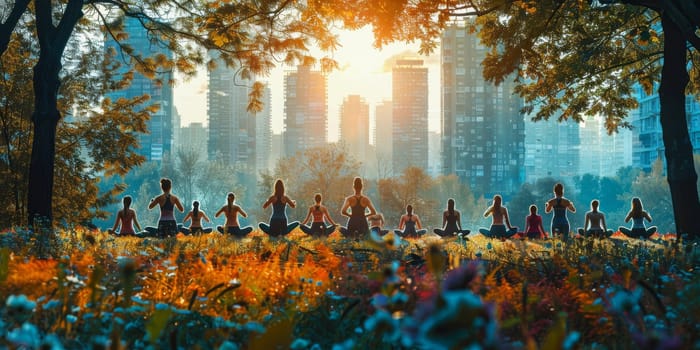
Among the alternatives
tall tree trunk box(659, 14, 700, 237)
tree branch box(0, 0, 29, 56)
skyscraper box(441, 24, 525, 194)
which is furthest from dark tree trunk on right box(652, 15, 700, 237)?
skyscraper box(441, 24, 525, 194)

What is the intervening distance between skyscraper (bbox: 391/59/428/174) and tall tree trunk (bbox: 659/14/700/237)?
16022 cm

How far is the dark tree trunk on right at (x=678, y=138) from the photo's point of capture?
14.6 meters

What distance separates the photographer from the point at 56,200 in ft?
82.2

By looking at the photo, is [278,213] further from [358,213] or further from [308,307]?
[308,307]

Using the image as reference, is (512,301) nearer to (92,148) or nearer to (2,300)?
(2,300)

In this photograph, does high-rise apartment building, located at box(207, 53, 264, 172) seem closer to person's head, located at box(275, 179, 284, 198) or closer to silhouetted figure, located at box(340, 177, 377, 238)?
person's head, located at box(275, 179, 284, 198)

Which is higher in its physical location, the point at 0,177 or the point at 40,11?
the point at 40,11

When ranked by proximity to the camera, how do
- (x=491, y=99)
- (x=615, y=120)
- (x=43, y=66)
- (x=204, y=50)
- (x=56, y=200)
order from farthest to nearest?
(x=491, y=99) < (x=56, y=200) < (x=615, y=120) < (x=204, y=50) < (x=43, y=66)

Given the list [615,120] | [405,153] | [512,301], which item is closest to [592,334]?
[512,301]

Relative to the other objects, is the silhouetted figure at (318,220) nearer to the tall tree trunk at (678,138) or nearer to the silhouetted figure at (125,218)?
the silhouetted figure at (125,218)

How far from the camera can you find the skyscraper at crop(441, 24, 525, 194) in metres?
139

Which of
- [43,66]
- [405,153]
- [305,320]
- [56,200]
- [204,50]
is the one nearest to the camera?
[305,320]

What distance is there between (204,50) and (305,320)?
47.9 feet

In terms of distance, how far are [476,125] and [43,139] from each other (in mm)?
131697
